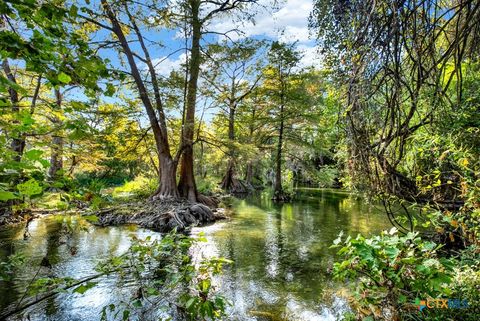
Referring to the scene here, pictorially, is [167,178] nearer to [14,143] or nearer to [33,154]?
[14,143]

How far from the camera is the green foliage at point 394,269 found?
7.22ft

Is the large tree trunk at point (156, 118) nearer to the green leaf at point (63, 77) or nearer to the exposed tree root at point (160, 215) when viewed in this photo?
the exposed tree root at point (160, 215)

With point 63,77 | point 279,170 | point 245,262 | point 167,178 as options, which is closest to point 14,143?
point 167,178

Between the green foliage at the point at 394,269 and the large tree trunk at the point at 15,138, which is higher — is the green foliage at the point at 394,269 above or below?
below

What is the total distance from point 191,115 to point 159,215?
4995mm

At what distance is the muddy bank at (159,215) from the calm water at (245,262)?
0.64m

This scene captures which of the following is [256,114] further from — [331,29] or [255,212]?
[331,29]

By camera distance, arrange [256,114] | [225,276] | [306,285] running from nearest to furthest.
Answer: [306,285]
[225,276]
[256,114]

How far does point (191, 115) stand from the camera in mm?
13180

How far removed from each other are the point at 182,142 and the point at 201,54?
388 centimetres

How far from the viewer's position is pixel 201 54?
12.9 m

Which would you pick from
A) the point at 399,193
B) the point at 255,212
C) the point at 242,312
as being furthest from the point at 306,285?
the point at 255,212

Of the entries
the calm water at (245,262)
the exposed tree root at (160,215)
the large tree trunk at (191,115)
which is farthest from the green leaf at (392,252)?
the large tree trunk at (191,115)

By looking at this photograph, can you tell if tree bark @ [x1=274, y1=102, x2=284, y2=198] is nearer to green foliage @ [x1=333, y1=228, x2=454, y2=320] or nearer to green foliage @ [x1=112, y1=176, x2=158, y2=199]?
green foliage @ [x1=112, y1=176, x2=158, y2=199]
